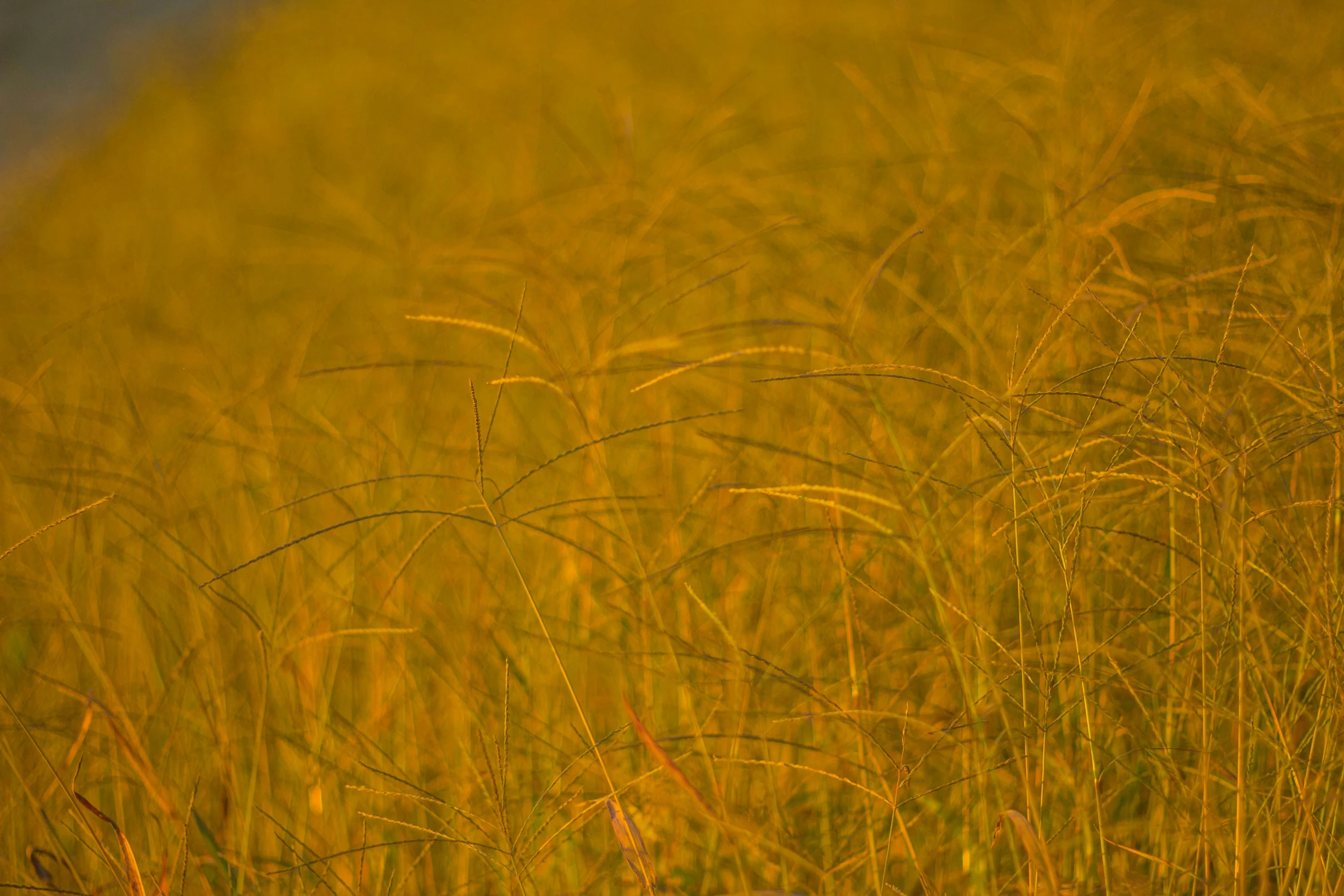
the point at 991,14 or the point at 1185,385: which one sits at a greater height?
the point at 991,14

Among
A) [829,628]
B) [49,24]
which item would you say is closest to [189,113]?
[49,24]

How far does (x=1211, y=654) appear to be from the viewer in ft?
2.68

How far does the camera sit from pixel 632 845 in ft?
2.37

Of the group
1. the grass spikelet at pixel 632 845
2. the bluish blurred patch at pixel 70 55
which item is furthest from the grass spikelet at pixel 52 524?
the bluish blurred patch at pixel 70 55

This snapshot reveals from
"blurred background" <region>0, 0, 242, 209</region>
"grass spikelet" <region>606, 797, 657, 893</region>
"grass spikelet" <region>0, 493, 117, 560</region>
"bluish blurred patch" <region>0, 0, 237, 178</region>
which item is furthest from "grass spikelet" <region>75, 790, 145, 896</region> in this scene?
"bluish blurred patch" <region>0, 0, 237, 178</region>

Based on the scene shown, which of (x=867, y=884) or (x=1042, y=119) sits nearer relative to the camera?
(x=867, y=884)

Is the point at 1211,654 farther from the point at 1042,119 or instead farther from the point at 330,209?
the point at 330,209

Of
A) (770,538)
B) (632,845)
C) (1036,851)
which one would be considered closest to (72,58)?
(770,538)

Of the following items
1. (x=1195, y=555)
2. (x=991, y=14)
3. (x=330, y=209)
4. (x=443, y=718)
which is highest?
(x=991, y=14)

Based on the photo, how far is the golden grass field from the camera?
0.76 metres

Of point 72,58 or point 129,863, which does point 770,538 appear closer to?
point 129,863

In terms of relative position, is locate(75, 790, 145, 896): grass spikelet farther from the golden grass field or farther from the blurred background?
the blurred background

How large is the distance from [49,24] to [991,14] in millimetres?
5508

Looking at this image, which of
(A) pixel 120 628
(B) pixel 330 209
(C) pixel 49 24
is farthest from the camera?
(C) pixel 49 24
